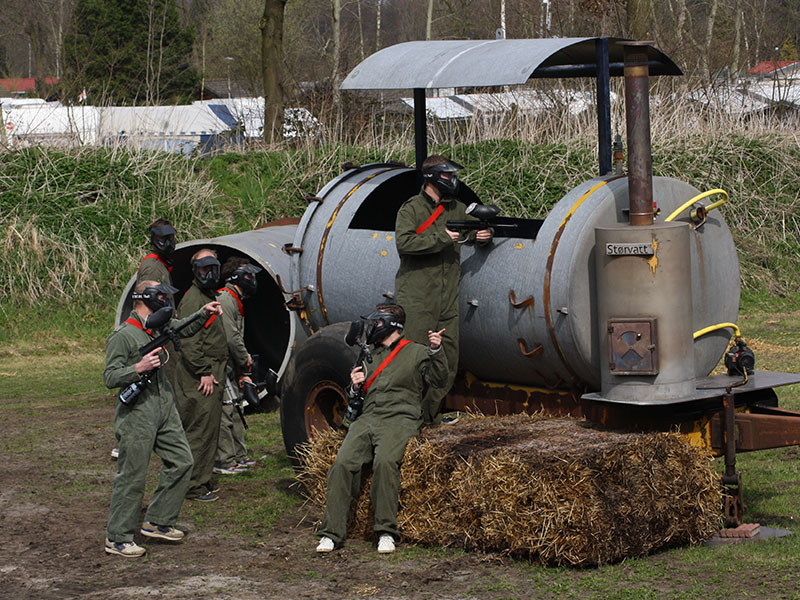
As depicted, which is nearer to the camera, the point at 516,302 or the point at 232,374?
the point at 516,302

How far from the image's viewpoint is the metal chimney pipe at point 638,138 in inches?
287

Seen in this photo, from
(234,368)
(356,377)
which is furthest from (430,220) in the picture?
(234,368)

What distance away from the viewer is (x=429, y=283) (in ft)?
26.8

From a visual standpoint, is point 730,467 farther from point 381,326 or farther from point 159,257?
point 159,257

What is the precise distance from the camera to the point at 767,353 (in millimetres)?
13836

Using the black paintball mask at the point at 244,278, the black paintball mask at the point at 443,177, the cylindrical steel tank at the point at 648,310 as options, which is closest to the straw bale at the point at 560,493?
the cylindrical steel tank at the point at 648,310

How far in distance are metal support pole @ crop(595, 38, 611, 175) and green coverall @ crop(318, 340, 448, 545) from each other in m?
2.04

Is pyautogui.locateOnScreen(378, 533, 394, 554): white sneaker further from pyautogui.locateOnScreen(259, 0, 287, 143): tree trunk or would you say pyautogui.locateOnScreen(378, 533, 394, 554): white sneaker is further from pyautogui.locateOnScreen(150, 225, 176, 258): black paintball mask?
pyautogui.locateOnScreen(259, 0, 287, 143): tree trunk

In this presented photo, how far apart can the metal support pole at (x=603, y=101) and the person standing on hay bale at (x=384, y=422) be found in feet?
6.05

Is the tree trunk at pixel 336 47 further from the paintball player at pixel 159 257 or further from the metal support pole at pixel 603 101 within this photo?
the metal support pole at pixel 603 101

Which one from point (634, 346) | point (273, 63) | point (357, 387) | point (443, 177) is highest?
point (273, 63)

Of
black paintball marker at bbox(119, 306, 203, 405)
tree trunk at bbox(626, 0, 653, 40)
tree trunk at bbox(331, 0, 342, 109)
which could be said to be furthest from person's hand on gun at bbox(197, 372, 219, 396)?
tree trunk at bbox(331, 0, 342, 109)

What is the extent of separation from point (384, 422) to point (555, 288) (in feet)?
4.61

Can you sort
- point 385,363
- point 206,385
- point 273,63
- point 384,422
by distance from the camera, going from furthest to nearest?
point 273,63 → point 206,385 → point 385,363 → point 384,422
